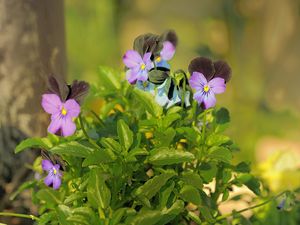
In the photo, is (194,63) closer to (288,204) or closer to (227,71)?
(227,71)

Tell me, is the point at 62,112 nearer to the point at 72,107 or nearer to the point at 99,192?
the point at 72,107

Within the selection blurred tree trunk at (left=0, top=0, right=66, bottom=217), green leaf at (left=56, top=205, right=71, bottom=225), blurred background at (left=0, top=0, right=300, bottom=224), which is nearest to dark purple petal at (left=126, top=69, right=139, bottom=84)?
green leaf at (left=56, top=205, right=71, bottom=225)

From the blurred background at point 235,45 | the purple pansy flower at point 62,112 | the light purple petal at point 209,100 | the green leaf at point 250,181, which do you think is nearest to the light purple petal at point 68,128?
the purple pansy flower at point 62,112

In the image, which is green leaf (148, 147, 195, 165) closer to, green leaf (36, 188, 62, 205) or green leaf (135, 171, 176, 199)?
green leaf (135, 171, 176, 199)

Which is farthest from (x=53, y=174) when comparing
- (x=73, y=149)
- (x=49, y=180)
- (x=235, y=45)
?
(x=235, y=45)

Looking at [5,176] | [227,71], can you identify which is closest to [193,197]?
[227,71]

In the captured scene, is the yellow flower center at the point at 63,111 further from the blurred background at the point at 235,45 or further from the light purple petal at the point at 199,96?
the blurred background at the point at 235,45
